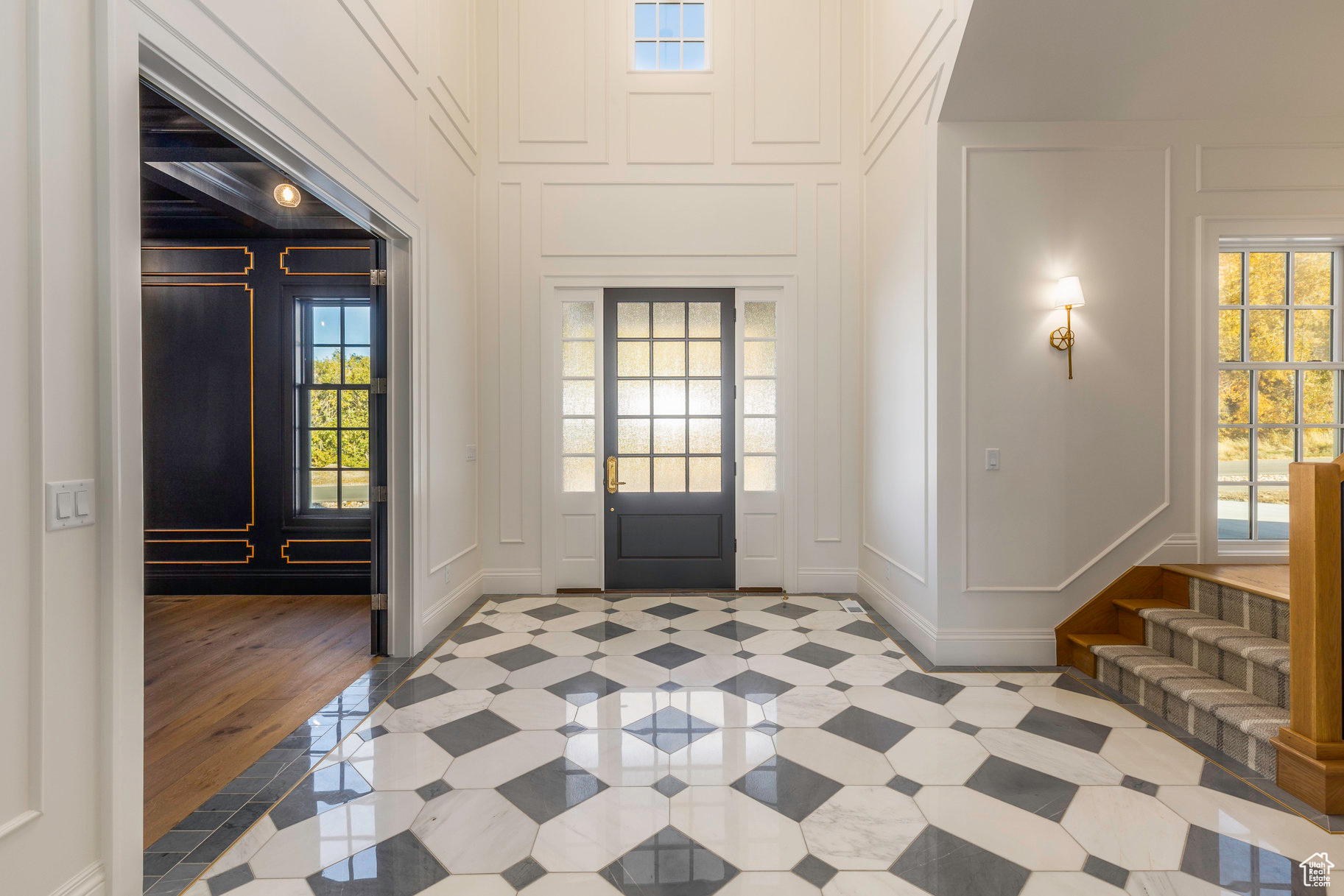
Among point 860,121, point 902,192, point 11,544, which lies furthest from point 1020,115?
point 11,544

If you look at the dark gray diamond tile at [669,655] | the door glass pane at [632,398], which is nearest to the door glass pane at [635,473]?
the door glass pane at [632,398]

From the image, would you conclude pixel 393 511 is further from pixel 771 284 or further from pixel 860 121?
pixel 860 121

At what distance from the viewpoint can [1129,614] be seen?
3344 millimetres

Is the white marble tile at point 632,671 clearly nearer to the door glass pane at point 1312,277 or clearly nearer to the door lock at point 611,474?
the door lock at point 611,474

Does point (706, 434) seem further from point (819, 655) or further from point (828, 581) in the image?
point (819, 655)

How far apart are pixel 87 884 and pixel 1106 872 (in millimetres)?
2775

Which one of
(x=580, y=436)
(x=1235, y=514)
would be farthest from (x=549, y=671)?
(x=1235, y=514)

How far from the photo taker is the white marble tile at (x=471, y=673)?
3.21m

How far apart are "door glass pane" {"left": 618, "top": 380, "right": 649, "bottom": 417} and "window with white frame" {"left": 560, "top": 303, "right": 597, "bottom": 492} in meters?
0.20

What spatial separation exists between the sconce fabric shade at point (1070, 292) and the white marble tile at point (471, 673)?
3581 mm

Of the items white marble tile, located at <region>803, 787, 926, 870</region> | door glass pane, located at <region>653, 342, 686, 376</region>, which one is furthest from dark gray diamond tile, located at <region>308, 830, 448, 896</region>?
door glass pane, located at <region>653, 342, 686, 376</region>

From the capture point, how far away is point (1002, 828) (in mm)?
2053

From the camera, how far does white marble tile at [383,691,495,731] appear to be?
277 centimetres

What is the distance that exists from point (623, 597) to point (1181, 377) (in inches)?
150
